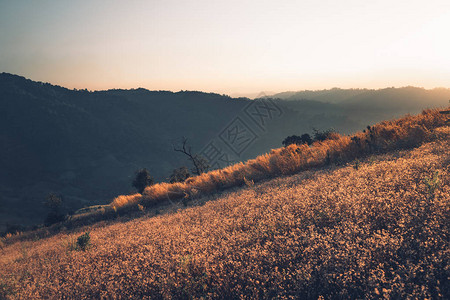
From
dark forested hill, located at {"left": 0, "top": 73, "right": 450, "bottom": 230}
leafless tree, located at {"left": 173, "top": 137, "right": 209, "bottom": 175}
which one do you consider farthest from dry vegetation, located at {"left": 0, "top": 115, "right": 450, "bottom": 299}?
dark forested hill, located at {"left": 0, "top": 73, "right": 450, "bottom": 230}

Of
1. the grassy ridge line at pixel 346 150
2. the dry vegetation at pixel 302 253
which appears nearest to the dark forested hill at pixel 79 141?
the grassy ridge line at pixel 346 150

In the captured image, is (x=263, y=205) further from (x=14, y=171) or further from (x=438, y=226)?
(x=14, y=171)

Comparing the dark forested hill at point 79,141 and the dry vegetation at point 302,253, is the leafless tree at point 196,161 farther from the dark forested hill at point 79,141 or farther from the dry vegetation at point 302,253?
the dark forested hill at point 79,141

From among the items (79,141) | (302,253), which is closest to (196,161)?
(302,253)

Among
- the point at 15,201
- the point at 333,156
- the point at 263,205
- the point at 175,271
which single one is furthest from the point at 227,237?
the point at 15,201

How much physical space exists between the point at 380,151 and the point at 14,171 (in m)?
174

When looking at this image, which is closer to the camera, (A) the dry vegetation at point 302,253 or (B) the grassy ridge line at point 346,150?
(A) the dry vegetation at point 302,253

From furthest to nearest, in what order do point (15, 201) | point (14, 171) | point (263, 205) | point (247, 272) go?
point (14, 171)
point (15, 201)
point (263, 205)
point (247, 272)

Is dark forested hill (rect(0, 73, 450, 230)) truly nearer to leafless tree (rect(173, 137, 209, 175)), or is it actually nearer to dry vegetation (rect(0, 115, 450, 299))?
leafless tree (rect(173, 137, 209, 175))

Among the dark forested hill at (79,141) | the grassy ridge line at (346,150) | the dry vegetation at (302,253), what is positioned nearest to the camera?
the dry vegetation at (302,253)

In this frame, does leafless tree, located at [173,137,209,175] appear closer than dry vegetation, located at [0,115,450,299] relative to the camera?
No

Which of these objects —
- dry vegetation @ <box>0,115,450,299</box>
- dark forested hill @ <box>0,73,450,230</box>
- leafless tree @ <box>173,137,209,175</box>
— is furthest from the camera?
dark forested hill @ <box>0,73,450,230</box>

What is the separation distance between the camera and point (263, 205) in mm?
4184

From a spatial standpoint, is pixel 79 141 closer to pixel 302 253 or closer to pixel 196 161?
pixel 196 161
